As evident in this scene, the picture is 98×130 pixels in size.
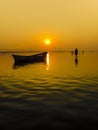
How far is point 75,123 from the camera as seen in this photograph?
7.22 metres

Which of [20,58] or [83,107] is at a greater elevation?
[20,58]

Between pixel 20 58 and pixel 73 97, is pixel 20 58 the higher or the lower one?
the higher one

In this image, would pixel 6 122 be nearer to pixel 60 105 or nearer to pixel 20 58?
pixel 60 105

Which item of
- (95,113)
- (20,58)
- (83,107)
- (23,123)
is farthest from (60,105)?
(20,58)

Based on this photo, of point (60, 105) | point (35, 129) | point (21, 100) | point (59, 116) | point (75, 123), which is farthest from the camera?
point (21, 100)

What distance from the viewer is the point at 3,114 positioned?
8.43 meters

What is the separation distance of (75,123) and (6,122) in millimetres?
2827

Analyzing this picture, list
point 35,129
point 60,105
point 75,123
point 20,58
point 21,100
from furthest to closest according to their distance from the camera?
point 20,58, point 21,100, point 60,105, point 75,123, point 35,129

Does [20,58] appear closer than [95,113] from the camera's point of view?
No

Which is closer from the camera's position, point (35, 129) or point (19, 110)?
point (35, 129)

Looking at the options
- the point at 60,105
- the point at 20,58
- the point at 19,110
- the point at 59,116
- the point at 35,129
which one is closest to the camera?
the point at 35,129

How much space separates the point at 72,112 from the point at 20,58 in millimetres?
46141

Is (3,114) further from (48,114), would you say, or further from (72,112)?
(72,112)

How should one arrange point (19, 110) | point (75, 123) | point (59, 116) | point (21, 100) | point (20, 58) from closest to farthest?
point (75, 123), point (59, 116), point (19, 110), point (21, 100), point (20, 58)
